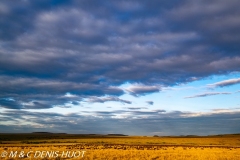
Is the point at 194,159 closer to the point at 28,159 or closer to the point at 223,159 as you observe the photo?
the point at 223,159

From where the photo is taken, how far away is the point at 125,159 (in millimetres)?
34562

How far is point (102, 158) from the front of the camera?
115ft

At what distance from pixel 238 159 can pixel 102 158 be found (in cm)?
2033

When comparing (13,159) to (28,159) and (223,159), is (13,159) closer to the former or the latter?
(28,159)

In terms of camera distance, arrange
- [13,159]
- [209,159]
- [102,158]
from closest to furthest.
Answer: [13,159]
[102,158]
[209,159]

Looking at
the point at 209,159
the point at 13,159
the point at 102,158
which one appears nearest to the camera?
the point at 13,159

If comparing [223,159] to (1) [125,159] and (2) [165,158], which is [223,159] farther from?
(1) [125,159]

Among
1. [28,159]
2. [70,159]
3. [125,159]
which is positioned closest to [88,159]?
[70,159]

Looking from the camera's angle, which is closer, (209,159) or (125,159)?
(125,159)

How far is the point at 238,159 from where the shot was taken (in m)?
38.4

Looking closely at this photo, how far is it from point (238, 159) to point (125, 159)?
17.4 meters

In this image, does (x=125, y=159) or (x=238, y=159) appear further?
(x=238, y=159)

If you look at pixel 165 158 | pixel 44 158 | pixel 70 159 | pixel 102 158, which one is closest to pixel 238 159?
pixel 165 158

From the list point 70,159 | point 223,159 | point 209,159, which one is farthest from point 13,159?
point 223,159
